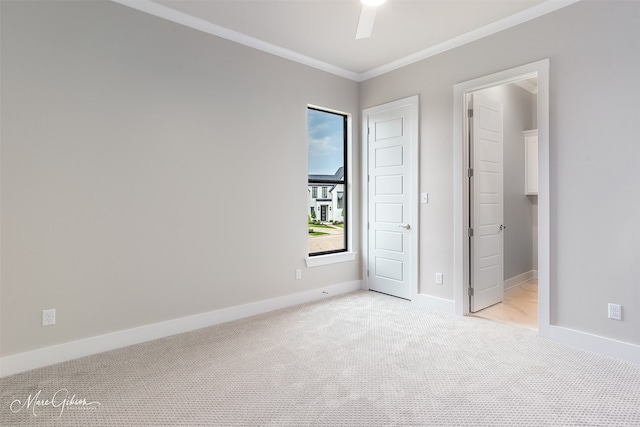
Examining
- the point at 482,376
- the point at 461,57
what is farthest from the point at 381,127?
the point at 482,376

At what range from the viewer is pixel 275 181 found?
383 cm

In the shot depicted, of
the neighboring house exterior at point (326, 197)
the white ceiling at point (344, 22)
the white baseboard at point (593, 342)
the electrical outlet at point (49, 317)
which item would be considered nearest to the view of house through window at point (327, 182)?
the neighboring house exterior at point (326, 197)

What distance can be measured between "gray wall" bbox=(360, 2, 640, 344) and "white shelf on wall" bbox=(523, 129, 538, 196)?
2217 millimetres

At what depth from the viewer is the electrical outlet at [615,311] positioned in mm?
2602

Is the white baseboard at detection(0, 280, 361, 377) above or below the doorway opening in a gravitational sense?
below

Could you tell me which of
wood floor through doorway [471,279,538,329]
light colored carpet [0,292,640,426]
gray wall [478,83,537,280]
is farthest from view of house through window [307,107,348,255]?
gray wall [478,83,537,280]

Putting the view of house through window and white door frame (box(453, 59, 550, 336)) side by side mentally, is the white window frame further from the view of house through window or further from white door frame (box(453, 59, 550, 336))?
white door frame (box(453, 59, 550, 336))

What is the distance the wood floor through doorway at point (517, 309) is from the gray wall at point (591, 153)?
58 centimetres

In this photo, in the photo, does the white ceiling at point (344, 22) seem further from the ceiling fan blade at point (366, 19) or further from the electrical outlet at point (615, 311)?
the electrical outlet at point (615, 311)

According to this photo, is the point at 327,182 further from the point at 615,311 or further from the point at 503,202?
the point at 615,311

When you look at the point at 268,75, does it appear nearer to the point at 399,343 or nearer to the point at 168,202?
the point at 168,202

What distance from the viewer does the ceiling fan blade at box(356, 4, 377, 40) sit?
2.10 metres

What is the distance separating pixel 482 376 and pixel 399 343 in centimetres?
71

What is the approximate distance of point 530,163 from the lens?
198 inches
